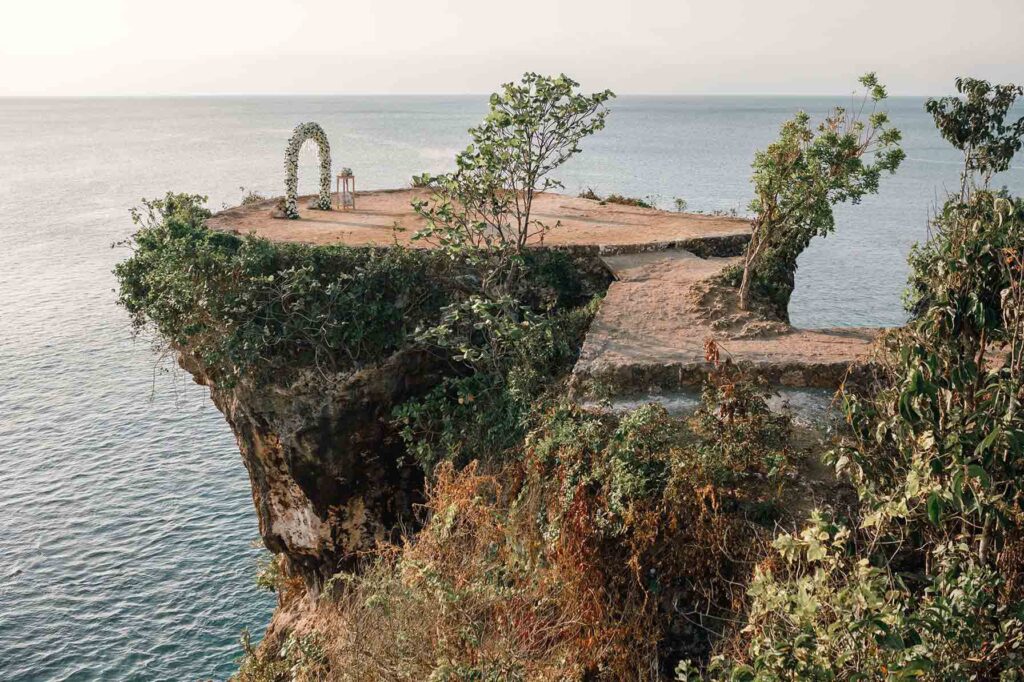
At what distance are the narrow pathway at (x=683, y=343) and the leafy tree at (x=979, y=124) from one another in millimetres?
5713

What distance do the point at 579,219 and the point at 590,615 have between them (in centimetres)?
1696

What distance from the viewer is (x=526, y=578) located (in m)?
13.2

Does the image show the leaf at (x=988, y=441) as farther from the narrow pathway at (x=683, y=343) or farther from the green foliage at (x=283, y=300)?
the green foliage at (x=283, y=300)

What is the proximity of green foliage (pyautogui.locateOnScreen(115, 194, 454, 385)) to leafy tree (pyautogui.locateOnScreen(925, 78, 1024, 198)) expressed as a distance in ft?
39.7

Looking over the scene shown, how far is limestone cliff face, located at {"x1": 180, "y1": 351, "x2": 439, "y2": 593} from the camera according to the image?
65.4ft

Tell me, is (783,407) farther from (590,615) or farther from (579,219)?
(579,219)

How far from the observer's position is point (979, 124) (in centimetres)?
2105

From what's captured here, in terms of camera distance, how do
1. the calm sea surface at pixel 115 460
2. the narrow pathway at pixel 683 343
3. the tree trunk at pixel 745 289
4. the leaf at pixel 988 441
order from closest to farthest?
the leaf at pixel 988 441 < the narrow pathway at pixel 683 343 < the tree trunk at pixel 745 289 < the calm sea surface at pixel 115 460

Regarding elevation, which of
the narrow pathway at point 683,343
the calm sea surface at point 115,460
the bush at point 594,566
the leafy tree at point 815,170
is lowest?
the calm sea surface at point 115,460

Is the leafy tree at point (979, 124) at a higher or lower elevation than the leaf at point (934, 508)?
higher

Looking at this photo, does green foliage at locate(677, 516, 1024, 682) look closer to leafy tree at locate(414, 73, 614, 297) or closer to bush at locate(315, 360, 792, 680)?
bush at locate(315, 360, 792, 680)

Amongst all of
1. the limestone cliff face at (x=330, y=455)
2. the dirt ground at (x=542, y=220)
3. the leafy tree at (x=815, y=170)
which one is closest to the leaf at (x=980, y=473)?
the leafy tree at (x=815, y=170)

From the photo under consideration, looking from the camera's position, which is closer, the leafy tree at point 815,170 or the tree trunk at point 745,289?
the leafy tree at point 815,170

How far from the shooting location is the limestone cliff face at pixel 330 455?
19.9m
